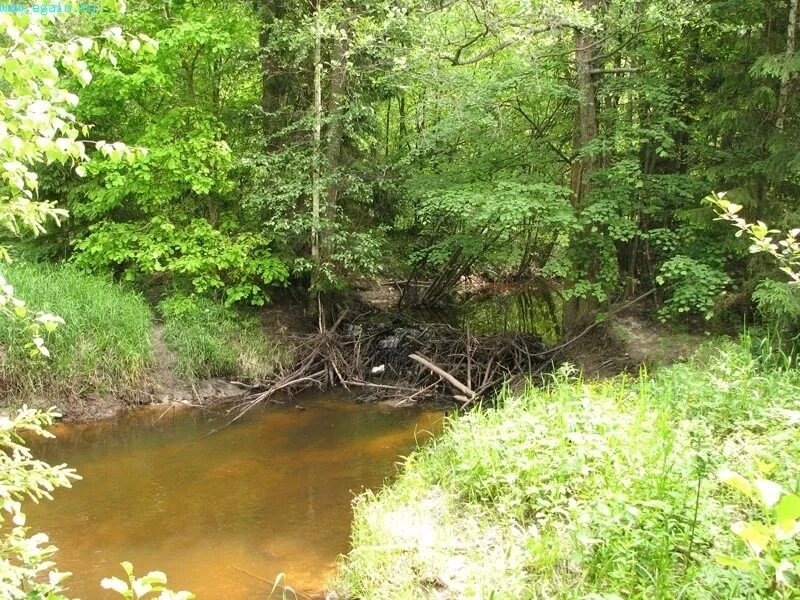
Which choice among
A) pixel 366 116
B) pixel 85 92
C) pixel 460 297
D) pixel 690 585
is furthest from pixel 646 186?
pixel 85 92

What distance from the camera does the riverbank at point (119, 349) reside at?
7906 mm

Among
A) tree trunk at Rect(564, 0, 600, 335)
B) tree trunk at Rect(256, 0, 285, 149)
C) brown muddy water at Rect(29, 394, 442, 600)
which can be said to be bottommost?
brown muddy water at Rect(29, 394, 442, 600)

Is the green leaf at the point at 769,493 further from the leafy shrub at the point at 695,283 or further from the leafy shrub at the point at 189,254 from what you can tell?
the leafy shrub at the point at 189,254

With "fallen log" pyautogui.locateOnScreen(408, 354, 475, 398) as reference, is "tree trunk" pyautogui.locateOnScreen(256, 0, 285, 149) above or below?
above

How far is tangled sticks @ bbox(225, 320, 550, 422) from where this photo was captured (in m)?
8.82

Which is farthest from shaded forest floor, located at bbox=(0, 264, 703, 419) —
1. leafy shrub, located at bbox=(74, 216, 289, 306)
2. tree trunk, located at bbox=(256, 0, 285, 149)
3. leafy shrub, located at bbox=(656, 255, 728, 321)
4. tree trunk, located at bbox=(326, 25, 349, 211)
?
tree trunk, located at bbox=(256, 0, 285, 149)

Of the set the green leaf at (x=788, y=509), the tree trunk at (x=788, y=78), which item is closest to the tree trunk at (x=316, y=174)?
the tree trunk at (x=788, y=78)

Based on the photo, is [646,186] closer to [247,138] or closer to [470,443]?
[470,443]

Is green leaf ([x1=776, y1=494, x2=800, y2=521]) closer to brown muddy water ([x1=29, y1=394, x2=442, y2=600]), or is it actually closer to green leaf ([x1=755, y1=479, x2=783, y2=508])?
green leaf ([x1=755, y1=479, x2=783, y2=508])

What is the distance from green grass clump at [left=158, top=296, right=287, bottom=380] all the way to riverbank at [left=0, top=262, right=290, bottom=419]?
2cm

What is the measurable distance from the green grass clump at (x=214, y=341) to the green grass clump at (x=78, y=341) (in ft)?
1.32

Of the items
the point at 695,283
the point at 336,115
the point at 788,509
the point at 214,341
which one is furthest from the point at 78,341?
the point at 788,509

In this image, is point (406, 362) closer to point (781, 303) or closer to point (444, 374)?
point (444, 374)

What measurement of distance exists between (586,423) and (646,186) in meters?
4.75
